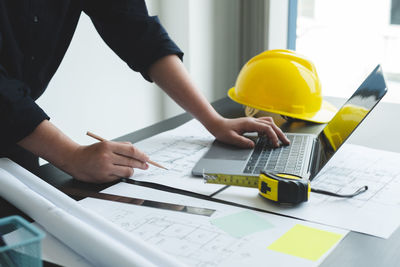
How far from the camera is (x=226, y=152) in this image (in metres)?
1.29

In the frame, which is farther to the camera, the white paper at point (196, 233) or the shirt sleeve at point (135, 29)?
the shirt sleeve at point (135, 29)

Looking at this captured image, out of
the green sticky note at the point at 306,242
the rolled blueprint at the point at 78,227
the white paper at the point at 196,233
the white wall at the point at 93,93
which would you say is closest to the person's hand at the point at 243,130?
the white paper at the point at 196,233

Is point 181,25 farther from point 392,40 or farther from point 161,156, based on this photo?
point 392,40

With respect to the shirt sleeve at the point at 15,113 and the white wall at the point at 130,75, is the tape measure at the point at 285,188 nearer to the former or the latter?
the shirt sleeve at the point at 15,113

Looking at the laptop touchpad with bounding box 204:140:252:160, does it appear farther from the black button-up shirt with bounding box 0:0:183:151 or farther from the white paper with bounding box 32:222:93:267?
the white paper with bounding box 32:222:93:267

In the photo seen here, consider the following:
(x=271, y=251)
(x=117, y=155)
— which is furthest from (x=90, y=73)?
(x=271, y=251)

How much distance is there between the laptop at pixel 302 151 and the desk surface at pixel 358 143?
0.17 metres

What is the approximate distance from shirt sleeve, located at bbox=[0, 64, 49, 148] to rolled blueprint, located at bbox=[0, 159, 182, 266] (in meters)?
0.09

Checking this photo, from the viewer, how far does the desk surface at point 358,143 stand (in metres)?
0.79

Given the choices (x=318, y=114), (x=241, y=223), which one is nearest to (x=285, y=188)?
(x=241, y=223)

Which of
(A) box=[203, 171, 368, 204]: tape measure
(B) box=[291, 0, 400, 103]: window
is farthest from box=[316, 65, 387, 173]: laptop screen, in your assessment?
(B) box=[291, 0, 400, 103]: window

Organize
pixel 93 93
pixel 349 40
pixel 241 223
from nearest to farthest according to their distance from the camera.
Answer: pixel 241 223, pixel 93 93, pixel 349 40

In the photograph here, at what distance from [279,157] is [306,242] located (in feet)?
1.33

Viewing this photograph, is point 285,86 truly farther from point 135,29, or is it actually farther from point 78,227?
point 78,227
